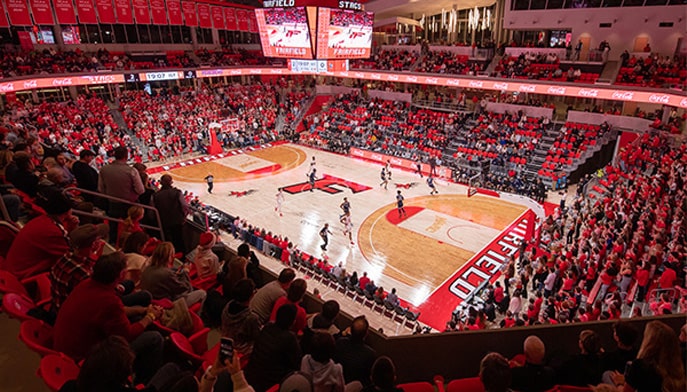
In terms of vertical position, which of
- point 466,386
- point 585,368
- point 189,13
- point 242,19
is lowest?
point 466,386

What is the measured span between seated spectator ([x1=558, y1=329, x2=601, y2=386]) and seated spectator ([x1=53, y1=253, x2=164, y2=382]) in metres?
3.97

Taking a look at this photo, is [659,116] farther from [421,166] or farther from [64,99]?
[64,99]

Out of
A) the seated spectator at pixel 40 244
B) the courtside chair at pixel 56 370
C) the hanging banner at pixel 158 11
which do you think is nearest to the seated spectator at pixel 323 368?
the courtside chair at pixel 56 370

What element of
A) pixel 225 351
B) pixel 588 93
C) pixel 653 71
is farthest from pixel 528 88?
pixel 225 351

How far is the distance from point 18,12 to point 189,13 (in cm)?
1234

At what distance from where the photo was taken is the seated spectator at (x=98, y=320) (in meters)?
3.40

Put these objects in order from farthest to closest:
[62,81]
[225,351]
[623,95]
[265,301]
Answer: [62,81] < [623,95] < [265,301] < [225,351]

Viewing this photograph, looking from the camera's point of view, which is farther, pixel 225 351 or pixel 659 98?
pixel 659 98

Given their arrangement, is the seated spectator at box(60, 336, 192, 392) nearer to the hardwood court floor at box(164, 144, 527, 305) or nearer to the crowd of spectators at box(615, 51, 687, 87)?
the hardwood court floor at box(164, 144, 527, 305)

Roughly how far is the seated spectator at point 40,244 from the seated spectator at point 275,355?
8.57 feet

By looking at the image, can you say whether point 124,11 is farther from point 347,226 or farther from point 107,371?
point 107,371

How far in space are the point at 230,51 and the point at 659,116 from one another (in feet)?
125

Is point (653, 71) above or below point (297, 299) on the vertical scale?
above

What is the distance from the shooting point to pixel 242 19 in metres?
39.1
